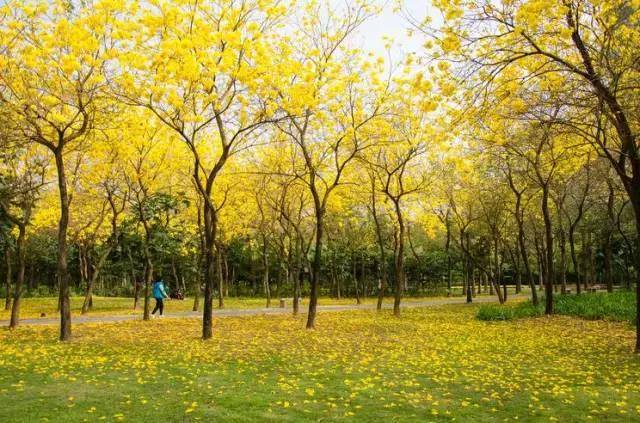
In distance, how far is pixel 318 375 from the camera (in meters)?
8.67

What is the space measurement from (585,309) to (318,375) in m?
13.2

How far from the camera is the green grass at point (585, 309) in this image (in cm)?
1664

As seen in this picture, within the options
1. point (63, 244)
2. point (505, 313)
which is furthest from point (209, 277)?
point (505, 313)

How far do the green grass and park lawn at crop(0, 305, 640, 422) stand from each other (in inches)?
86.4

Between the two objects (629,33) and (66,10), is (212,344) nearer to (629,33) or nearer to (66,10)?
(66,10)

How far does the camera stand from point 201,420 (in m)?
5.99

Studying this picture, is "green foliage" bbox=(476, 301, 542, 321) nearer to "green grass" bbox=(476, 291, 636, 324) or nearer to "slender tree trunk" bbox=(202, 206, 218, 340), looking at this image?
"green grass" bbox=(476, 291, 636, 324)

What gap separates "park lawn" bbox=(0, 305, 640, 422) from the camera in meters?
6.42

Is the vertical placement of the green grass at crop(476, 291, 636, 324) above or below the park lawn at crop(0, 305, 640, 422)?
above

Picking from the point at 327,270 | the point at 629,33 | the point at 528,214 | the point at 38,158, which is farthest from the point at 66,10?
the point at 327,270

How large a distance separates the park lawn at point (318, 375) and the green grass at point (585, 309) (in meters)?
2.20

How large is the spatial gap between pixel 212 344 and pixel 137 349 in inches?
68.2

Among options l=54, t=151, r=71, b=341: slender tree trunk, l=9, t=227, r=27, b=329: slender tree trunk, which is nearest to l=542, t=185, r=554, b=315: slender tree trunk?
l=54, t=151, r=71, b=341: slender tree trunk

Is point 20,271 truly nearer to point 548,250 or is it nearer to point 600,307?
point 548,250
